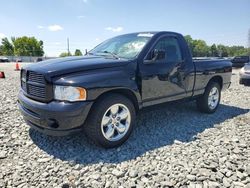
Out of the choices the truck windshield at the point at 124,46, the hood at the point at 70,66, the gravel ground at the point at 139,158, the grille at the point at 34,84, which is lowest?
the gravel ground at the point at 139,158

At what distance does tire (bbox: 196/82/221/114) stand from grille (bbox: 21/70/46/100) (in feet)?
12.5

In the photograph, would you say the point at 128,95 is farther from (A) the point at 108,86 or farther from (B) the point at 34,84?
(B) the point at 34,84

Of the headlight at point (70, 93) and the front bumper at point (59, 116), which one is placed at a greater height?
the headlight at point (70, 93)

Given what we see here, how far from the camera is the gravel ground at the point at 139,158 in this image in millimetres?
2941

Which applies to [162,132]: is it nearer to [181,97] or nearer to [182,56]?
[181,97]

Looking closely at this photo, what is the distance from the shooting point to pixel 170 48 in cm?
482

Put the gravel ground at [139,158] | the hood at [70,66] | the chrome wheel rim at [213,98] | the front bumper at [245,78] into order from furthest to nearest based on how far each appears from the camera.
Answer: the front bumper at [245,78] < the chrome wheel rim at [213,98] < the hood at [70,66] < the gravel ground at [139,158]

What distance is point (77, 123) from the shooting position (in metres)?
3.36

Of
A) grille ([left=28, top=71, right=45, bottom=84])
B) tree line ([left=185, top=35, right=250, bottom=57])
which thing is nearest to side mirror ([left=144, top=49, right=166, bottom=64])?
grille ([left=28, top=71, right=45, bottom=84])

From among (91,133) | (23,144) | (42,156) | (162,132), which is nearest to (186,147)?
(162,132)

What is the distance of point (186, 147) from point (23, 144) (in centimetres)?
264

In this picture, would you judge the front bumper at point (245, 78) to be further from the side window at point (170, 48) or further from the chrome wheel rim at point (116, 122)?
the chrome wheel rim at point (116, 122)

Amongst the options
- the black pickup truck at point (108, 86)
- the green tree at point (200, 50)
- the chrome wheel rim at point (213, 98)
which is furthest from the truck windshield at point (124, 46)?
the green tree at point (200, 50)

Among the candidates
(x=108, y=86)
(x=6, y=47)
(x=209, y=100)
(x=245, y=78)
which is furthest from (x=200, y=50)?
(x=6, y=47)
